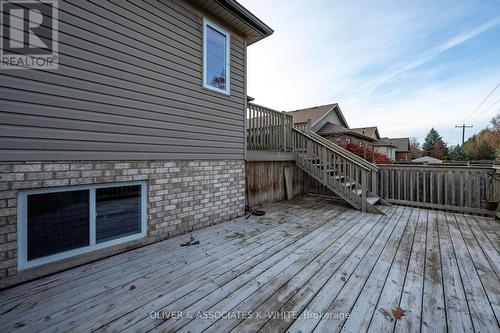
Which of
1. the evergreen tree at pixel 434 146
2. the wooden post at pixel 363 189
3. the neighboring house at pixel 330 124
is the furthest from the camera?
the evergreen tree at pixel 434 146

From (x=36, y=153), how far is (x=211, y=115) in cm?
260

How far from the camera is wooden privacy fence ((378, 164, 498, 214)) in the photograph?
502 cm

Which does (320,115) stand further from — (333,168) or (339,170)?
(339,170)

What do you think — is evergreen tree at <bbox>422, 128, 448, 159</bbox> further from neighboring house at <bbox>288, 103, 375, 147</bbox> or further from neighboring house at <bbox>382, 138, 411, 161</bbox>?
neighboring house at <bbox>288, 103, 375, 147</bbox>

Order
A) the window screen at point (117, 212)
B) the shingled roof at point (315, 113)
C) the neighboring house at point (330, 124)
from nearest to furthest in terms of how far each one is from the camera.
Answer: the window screen at point (117, 212) < the neighboring house at point (330, 124) < the shingled roof at point (315, 113)

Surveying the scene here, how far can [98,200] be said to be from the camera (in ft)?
9.16

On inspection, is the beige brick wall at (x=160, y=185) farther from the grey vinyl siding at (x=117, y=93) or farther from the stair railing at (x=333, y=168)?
the stair railing at (x=333, y=168)

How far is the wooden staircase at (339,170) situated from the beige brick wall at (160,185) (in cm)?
256

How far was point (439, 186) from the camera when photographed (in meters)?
5.46
